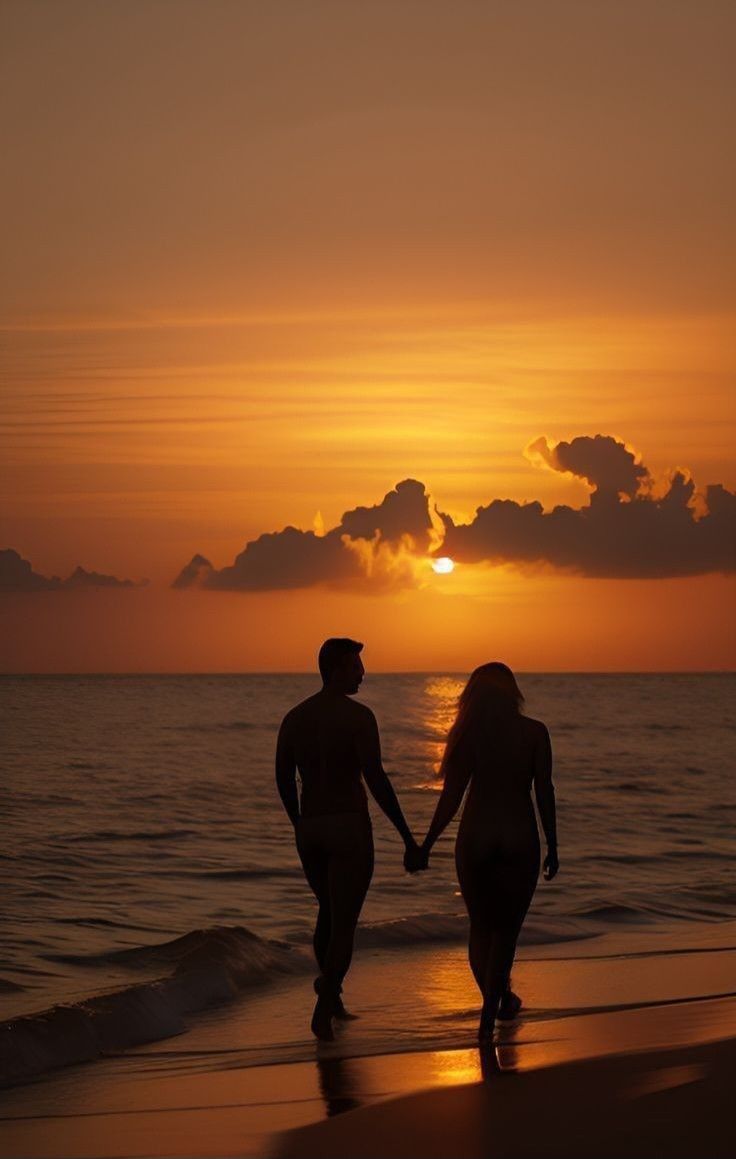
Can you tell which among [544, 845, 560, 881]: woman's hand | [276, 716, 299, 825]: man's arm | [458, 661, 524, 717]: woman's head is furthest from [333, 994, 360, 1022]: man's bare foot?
[458, 661, 524, 717]: woman's head

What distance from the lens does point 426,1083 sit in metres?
7.11

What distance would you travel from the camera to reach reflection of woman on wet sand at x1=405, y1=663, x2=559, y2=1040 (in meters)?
8.18

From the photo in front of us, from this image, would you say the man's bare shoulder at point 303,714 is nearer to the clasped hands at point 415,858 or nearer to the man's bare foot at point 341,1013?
the clasped hands at point 415,858

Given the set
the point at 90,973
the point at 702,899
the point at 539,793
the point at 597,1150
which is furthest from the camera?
the point at 702,899

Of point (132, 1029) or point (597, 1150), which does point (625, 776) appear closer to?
point (132, 1029)

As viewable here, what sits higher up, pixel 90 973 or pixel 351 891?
pixel 351 891

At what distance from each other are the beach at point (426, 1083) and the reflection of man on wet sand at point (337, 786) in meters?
0.85

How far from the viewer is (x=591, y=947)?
12930mm

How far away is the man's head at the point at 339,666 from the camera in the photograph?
8.51m

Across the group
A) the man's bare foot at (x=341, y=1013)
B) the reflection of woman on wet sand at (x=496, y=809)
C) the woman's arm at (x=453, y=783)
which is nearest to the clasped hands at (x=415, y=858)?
the woman's arm at (x=453, y=783)

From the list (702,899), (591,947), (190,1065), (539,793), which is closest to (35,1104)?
(190,1065)

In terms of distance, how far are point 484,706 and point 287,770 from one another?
1186 mm

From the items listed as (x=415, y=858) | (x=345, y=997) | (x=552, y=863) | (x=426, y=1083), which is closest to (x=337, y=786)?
(x=415, y=858)

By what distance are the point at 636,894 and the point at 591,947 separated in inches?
135
